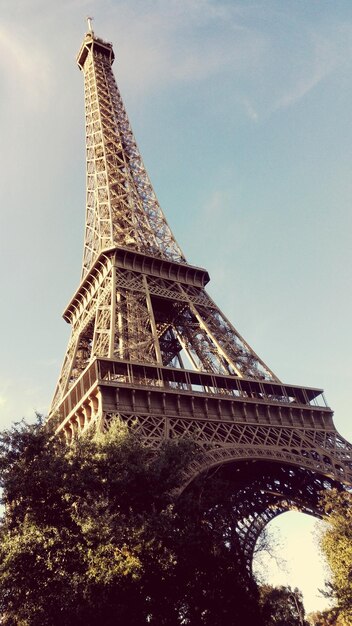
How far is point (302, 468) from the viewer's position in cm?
2506

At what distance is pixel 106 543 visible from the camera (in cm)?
1377

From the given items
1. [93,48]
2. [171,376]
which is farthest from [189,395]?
[93,48]

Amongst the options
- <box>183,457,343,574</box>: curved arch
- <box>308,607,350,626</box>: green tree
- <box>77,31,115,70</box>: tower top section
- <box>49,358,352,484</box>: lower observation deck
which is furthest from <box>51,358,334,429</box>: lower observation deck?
<box>77,31,115,70</box>: tower top section

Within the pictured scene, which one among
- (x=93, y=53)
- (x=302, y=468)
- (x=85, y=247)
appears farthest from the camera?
(x=93, y=53)

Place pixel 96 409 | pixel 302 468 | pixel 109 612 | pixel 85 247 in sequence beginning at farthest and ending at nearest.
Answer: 1. pixel 85 247
2. pixel 302 468
3. pixel 96 409
4. pixel 109 612

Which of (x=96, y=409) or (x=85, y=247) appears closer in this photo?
(x=96, y=409)

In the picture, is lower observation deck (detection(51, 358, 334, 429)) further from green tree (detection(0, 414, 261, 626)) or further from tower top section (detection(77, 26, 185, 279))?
tower top section (detection(77, 26, 185, 279))

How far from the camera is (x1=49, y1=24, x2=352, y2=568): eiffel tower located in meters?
23.1

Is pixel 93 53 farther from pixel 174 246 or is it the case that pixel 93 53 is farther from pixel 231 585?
pixel 231 585

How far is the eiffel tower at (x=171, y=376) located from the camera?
909 inches

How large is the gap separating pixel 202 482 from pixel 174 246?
70.3 feet

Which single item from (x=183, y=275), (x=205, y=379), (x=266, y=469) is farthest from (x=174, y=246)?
(x=266, y=469)

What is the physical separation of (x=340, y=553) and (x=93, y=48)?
172 feet

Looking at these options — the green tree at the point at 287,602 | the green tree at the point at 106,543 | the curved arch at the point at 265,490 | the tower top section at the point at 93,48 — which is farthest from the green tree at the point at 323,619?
the tower top section at the point at 93,48
